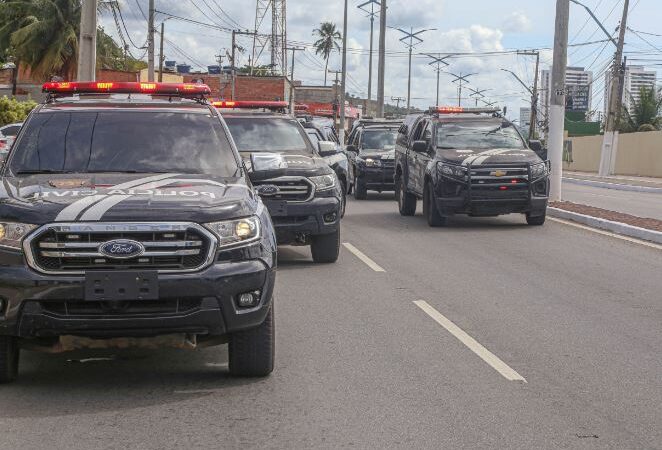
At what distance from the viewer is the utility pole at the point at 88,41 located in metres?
23.4

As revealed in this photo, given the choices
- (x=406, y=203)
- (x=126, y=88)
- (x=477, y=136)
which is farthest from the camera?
(x=406, y=203)

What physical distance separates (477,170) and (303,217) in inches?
224

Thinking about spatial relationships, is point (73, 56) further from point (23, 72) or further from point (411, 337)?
point (411, 337)

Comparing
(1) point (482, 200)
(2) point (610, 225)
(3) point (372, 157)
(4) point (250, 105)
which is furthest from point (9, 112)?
(2) point (610, 225)

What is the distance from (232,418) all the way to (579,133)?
87.5 m

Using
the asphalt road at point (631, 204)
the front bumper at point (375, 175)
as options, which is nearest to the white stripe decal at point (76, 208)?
the asphalt road at point (631, 204)

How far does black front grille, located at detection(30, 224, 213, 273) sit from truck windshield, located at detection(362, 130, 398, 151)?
20.5 m

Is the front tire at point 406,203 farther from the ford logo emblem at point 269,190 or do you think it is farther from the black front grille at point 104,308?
the black front grille at point 104,308

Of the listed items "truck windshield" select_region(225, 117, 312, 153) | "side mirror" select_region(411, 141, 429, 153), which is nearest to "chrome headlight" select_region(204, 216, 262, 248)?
"truck windshield" select_region(225, 117, 312, 153)

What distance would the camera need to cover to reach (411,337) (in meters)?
8.48

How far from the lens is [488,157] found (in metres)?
17.7

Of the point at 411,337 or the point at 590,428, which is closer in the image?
the point at 590,428

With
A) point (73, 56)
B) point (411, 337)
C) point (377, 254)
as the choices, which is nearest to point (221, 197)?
point (411, 337)

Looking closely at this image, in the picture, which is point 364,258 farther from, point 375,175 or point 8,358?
point 375,175
